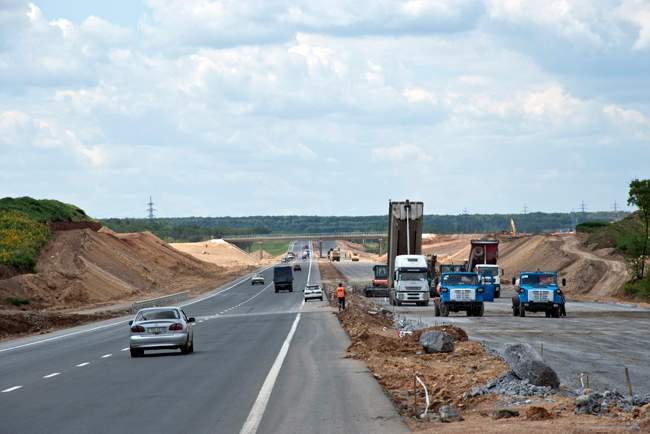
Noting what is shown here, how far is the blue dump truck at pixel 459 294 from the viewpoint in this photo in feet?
186

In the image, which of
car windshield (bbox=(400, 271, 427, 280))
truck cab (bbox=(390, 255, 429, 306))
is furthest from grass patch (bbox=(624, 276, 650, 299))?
car windshield (bbox=(400, 271, 427, 280))

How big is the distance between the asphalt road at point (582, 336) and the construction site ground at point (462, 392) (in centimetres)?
58

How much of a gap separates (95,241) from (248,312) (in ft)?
182

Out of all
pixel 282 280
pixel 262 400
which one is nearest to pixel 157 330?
pixel 262 400

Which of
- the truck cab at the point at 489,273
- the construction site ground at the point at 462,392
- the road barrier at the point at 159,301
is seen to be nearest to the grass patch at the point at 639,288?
the truck cab at the point at 489,273

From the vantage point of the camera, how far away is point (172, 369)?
92.0 feet

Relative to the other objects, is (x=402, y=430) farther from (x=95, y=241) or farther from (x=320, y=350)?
(x=95, y=241)

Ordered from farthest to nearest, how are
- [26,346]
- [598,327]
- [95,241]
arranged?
[95,241] < [598,327] < [26,346]

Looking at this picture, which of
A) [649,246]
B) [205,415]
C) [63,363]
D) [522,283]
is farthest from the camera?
[649,246]

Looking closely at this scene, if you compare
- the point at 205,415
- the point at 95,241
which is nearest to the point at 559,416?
the point at 205,415

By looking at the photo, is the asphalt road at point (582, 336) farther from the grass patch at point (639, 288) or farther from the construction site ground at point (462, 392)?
the grass patch at point (639, 288)

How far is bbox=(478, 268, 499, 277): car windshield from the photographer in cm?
7906

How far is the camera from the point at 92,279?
102 m

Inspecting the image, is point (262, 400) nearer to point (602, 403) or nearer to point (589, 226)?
point (602, 403)
